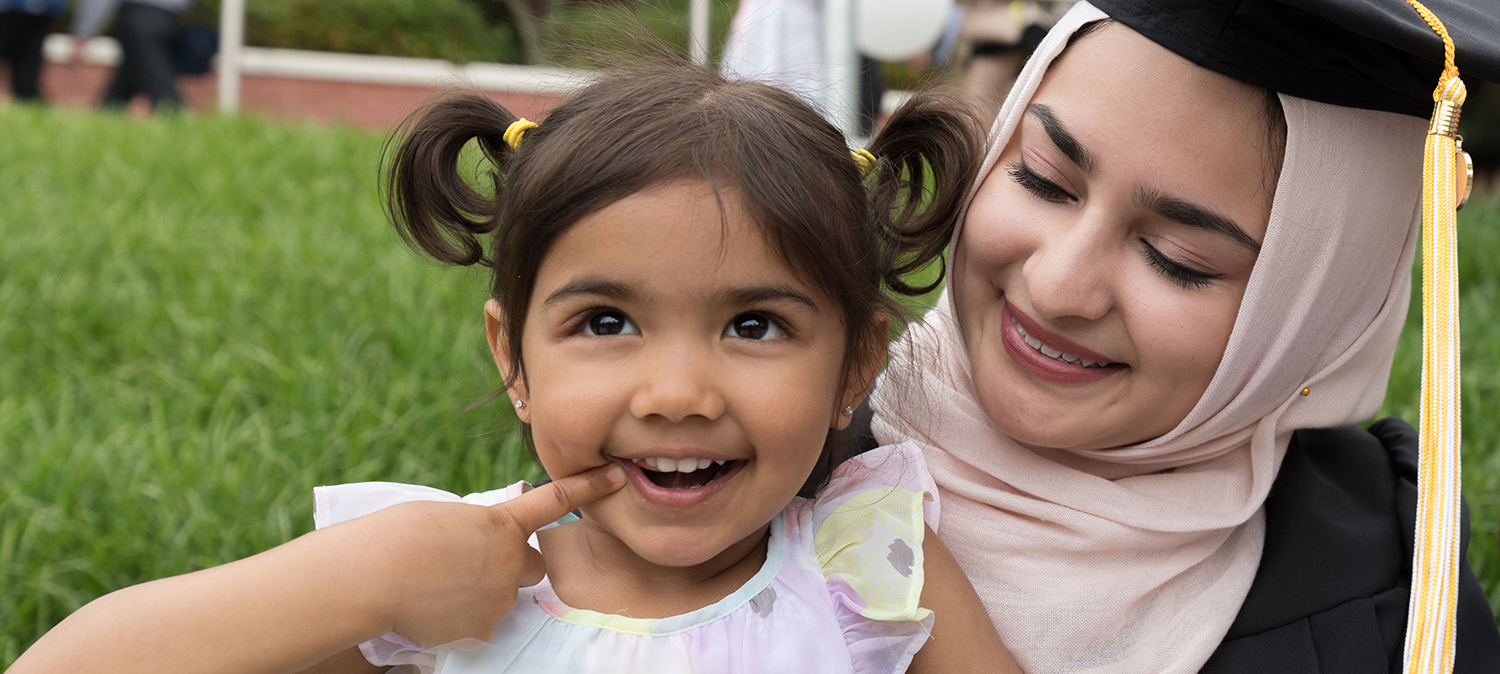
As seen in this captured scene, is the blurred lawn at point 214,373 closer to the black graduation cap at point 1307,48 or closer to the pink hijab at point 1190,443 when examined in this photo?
the pink hijab at point 1190,443

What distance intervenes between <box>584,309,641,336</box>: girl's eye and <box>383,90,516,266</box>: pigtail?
33 cm

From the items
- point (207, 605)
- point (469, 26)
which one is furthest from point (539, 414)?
point (469, 26)

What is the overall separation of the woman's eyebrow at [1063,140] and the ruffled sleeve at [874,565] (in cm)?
53

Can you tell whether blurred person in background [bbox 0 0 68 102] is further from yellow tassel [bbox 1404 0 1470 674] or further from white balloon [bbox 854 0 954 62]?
yellow tassel [bbox 1404 0 1470 674]

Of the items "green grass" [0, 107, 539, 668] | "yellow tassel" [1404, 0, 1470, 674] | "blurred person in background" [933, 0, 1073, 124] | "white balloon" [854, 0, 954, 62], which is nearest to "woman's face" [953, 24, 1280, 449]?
"yellow tassel" [1404, 0, 1470, 674]

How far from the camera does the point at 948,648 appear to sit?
5.63 feet

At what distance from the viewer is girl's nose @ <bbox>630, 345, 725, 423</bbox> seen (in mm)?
1418

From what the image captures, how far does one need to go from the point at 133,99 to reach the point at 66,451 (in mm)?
8631

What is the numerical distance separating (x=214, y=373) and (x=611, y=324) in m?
2.47

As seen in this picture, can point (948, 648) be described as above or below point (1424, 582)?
below

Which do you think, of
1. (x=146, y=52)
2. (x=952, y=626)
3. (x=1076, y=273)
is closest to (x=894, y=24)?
(x=1076, y=273)

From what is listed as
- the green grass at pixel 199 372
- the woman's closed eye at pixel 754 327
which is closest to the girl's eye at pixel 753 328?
the woman's closed eye at pixel 754 327

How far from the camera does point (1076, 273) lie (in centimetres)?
175

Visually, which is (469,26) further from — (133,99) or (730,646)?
(730,646)
